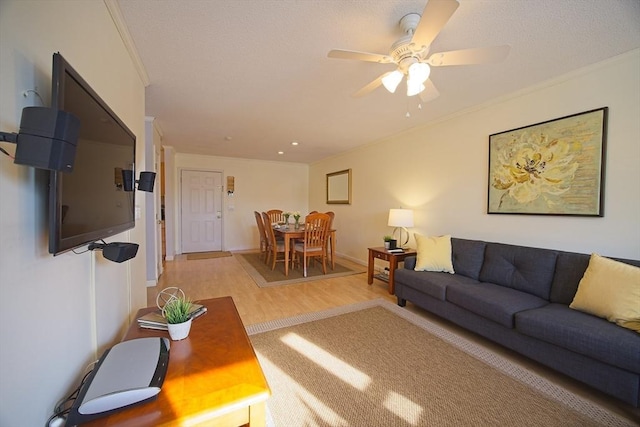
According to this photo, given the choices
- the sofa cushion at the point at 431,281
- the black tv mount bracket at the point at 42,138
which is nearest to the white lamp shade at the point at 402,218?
the sofa cushion at the point at 431,281

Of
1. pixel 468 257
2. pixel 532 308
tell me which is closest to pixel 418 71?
pixel 532 308

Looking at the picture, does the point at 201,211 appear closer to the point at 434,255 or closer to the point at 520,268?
the point at 434,255

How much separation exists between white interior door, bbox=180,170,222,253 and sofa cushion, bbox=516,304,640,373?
19.3ft

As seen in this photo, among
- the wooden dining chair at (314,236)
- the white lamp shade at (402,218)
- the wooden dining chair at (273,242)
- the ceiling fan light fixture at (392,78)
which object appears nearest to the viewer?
the ceiling fan light fixture at (392,78)

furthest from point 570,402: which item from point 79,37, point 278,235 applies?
point 278,235

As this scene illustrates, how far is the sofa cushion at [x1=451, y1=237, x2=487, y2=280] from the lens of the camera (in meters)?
2.68

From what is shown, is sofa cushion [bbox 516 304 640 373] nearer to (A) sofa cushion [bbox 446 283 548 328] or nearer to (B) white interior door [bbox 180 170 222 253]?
(A) sofa cushion [bbox 446 283 548 328]

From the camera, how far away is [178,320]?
3.76ft

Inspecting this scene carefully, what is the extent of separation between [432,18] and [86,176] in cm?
165

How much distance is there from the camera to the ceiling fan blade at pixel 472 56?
143 centimetres

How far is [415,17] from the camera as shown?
151cm

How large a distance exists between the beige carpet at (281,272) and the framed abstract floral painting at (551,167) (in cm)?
243

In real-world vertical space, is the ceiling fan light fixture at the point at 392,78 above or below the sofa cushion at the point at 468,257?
above

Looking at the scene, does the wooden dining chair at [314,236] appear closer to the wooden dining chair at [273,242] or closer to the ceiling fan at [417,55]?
the wooden dining chair at [273,242]
